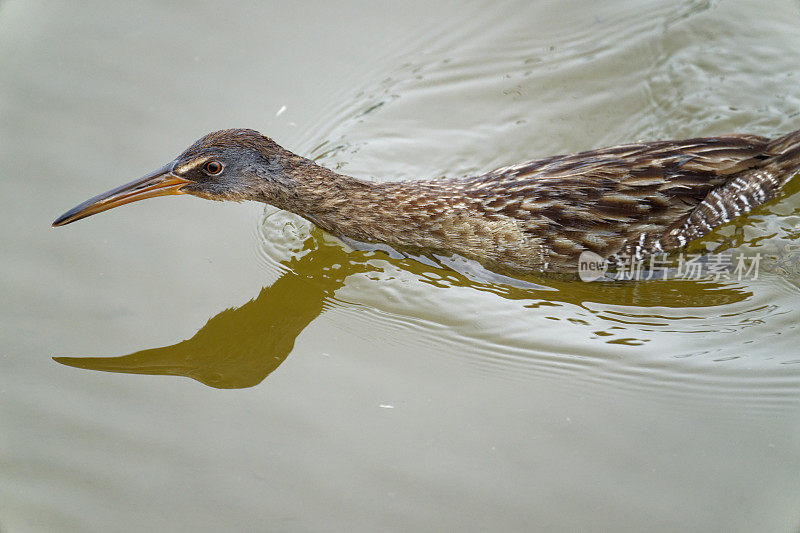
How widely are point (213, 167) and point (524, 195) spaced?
7.29 ft

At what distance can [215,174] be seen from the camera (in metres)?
5.71

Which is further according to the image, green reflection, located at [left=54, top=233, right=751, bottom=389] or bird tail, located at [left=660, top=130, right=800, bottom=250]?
bird tail, located at [left=660, top=130, right=800, bottom=250]

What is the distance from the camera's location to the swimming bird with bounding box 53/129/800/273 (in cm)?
571

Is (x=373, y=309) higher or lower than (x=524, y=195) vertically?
lower

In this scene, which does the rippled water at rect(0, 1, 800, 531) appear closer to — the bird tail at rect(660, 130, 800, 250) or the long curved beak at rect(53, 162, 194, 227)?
the bird tail at rect(660, 130, 800, 250)

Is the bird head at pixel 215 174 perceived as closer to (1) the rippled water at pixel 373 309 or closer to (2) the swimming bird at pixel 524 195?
(2) the swimming bird at pixel 524 195

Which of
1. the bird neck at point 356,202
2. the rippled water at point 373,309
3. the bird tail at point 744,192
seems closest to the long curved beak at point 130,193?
the rippled water at point 373,309

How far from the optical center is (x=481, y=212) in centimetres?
587

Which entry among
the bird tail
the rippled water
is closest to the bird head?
the rippled water

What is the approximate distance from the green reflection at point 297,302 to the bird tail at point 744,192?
14.8 inches

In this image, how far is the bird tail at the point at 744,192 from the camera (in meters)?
5.92

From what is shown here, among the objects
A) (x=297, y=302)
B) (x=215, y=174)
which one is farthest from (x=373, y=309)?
(x=215, y=174)

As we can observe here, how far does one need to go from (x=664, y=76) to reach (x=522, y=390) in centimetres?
402

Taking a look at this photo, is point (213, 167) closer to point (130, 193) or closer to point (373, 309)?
point (130, 193)
